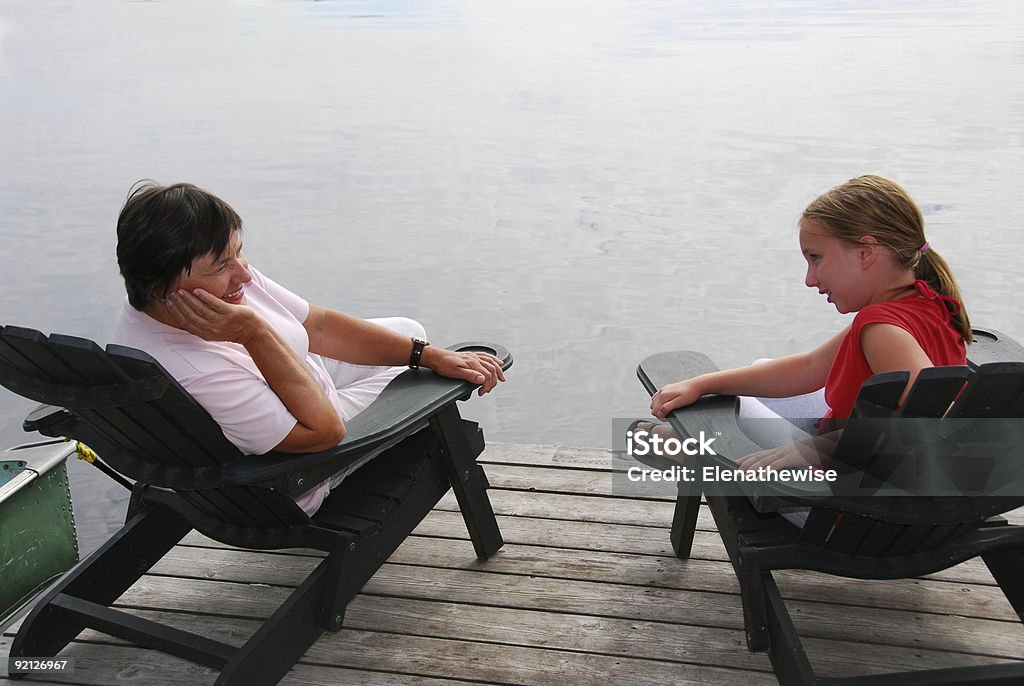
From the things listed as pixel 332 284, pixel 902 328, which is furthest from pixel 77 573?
pixel 332 284

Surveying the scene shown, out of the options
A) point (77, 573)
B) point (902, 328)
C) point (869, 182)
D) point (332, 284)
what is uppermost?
point (869, 182)

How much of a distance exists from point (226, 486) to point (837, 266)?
4.21 ft

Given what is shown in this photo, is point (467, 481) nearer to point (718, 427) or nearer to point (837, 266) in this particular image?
point (718, 427)

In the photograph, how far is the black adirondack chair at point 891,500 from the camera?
1728 mm

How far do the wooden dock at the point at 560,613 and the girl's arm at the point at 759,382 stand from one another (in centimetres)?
49

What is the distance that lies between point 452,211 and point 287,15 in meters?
10.3

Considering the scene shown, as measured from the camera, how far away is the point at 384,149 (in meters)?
9.37

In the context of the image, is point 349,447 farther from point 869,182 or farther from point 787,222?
point 787,222

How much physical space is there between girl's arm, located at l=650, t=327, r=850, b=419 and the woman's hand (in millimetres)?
412

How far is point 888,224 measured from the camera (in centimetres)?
198

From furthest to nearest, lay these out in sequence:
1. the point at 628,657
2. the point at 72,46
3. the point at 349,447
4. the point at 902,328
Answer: the point at 72,46, the point at 628,657, the point at 349,447, the point at 902,328

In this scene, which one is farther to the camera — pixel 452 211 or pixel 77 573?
pixel 452 211

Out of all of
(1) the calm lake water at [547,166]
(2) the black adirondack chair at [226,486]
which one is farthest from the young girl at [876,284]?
(1) the calm lake water at [547,166]

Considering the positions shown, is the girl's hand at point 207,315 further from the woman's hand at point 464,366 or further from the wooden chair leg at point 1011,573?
the wooden chair leg at point 1011,573
